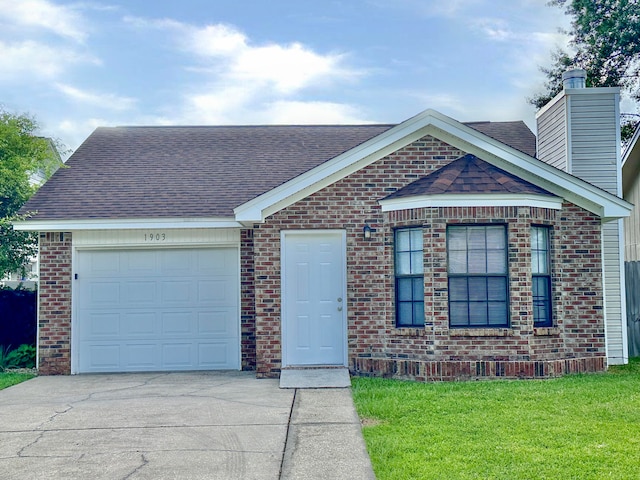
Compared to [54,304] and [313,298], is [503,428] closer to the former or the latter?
[313,298]

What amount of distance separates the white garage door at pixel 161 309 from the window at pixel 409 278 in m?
3.33

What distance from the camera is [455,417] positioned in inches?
303

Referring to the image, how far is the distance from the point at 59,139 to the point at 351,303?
9.09 metres

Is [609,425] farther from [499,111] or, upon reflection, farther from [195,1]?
[499,111]

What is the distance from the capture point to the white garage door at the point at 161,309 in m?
12.7

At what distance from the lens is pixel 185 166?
14594 mm

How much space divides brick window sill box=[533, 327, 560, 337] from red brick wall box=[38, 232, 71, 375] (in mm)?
8280

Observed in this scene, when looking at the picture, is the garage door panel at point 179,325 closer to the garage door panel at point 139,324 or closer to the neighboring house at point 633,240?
the garage door panel at point 139,324

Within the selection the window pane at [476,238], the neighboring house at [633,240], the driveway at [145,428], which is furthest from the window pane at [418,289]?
the neighboring house at [633,240]

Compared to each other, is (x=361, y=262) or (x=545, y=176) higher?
(x=545, y=176)

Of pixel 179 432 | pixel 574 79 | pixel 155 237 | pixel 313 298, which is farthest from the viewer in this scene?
pixel 574 79

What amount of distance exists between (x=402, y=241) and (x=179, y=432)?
5068 mm

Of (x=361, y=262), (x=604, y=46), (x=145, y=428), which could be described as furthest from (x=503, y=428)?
(x=604, y=46)

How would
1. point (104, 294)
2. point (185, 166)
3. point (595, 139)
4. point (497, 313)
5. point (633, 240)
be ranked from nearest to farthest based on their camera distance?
point (497, 313) < point (104, 294) < point (595, 139) < point (185, 166) < point (633, 240)
